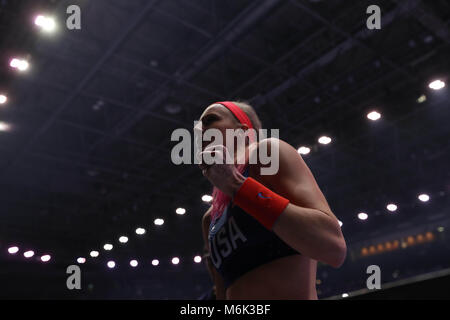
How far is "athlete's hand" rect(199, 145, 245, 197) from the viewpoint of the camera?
4.41ft

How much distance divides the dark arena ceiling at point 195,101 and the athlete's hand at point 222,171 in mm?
6847

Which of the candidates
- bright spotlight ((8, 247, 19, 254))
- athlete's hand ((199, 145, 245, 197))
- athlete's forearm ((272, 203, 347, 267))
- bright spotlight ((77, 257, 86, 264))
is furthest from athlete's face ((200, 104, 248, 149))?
bright spotlight ((77, 257, 86, 264))

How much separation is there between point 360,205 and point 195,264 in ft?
42.6

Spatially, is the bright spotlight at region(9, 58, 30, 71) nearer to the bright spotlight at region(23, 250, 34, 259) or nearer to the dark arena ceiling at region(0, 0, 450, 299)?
the dark arena ceiling at region(0, 0, 450, 299)

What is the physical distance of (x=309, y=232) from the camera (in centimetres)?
126

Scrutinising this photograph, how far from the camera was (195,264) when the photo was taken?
2661cm

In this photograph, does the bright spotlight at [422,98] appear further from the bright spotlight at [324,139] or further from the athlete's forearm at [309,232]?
the athlete's forearm at [309,232]

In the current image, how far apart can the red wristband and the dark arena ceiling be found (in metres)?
6.97

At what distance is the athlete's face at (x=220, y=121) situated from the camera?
5.84 ft

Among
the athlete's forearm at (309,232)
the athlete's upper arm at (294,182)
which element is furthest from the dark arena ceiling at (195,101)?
the athlete's forearm at (309,232)

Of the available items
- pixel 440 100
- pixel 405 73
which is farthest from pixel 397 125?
pixel 405 73

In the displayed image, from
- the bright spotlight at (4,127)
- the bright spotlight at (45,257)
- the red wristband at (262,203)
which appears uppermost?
the bright spotlight at (4,127)
